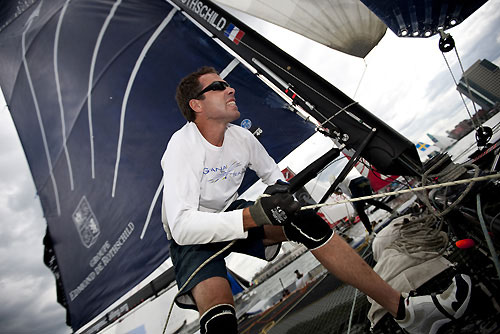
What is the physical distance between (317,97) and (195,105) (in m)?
1.16

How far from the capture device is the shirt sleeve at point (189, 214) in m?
1.03

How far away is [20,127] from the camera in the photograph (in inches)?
155

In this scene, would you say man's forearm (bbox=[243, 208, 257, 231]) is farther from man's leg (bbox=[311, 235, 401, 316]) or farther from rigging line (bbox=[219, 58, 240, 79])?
rigging line (bbox=[219, 58, 240, 79])

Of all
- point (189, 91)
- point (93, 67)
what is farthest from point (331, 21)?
point (93, 67)

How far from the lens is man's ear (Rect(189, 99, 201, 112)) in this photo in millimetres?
1592

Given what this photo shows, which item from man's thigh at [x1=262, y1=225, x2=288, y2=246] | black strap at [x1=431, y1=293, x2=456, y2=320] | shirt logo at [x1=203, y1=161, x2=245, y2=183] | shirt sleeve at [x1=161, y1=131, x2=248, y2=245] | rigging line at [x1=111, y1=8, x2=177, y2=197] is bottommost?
black strap at [x1=431, y1=293, x2=456, y2=320]

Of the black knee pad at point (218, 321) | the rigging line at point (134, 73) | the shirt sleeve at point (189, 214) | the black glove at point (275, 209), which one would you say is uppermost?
the rigging line at point (134, 73)

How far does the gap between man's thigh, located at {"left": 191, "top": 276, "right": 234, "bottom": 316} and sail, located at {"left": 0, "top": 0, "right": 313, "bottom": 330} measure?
7.01 ft

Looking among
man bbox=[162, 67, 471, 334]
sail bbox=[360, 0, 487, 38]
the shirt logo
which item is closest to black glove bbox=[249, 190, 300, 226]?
man bbox=[162, 67, 471, 334]

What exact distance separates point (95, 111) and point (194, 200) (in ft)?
9.57

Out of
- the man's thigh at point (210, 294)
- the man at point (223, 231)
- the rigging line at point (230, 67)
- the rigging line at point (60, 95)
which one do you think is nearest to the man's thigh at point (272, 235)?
the man at point (223, 231)

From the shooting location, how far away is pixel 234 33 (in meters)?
2.29

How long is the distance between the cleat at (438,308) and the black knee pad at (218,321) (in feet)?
2.48

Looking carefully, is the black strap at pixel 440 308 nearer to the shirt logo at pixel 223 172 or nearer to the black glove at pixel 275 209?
the black glove at pixel 275 209
